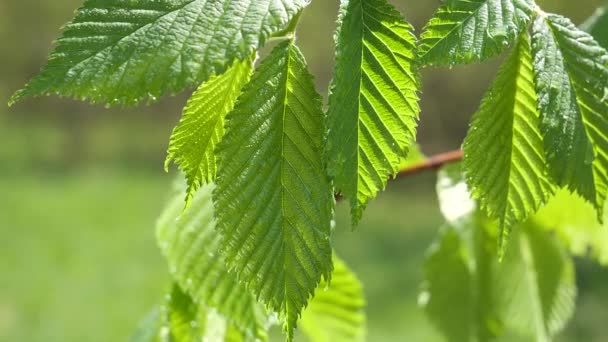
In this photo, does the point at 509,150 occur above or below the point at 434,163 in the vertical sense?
above

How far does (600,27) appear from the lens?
691 millimetres

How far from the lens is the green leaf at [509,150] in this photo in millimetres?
500

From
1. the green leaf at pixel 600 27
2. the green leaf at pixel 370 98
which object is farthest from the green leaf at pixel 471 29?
the green leaf at pixel 600 27

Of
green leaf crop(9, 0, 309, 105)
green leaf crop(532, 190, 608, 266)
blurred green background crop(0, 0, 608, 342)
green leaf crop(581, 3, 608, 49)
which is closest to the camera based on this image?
green leaf crop(9, 0, 309, 105)

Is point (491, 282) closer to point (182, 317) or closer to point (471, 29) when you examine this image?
point (182, 317)

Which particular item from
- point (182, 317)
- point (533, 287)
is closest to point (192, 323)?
point (182, 317)

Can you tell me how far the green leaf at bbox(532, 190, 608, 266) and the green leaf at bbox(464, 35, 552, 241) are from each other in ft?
1.19

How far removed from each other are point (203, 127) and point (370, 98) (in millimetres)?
102

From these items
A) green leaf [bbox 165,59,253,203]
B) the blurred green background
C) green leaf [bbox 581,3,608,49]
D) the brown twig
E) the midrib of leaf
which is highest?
green leaf [bbox 165,59,253,203]

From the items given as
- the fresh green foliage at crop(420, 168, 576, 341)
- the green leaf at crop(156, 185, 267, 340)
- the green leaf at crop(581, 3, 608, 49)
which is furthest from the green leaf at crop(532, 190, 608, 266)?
the green leaf at crop(156, 185, 267, 340)

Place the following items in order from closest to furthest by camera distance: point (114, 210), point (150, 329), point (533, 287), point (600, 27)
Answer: point (600, 27)
point (150, 329)
point (533, 287)
point (114, 210)

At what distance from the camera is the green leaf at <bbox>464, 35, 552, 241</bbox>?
50cm

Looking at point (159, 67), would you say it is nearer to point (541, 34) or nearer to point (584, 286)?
point (541, 34)

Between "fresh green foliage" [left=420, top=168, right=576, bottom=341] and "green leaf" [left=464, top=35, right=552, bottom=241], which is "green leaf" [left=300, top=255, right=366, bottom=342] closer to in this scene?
"fresh green foliage" [left=420, top=168, right=576, bottom=341]
